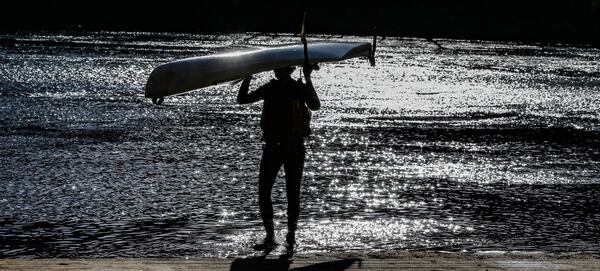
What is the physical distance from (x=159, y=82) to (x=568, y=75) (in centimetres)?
4622

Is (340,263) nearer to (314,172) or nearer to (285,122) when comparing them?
(285,122)

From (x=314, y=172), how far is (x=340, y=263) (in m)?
8.67

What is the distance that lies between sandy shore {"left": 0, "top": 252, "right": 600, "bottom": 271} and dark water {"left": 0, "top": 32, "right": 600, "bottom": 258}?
1.74 metres

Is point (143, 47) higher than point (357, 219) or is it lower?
higher

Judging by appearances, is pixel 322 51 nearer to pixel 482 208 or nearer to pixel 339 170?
pixel 482 208

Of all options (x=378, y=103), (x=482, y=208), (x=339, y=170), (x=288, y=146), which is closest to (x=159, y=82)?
(x=288, y=146)

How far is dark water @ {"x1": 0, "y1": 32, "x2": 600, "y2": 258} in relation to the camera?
11.9 metres

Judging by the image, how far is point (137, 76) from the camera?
44.3 m

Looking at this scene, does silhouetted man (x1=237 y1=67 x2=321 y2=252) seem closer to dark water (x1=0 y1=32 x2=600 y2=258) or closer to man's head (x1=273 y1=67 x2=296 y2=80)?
man's head (x1=273 y1=67 x2=296 y2=80)

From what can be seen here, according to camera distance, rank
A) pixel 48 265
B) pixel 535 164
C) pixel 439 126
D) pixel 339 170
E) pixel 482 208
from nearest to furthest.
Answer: pixel 48 265
pixel 482 208
pixel 339 170
pixel 535 164
pixel 439 126

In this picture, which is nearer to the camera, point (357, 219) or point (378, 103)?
point (357, 219)

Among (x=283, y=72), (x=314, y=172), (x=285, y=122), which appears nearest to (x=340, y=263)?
(x=285, y=122)

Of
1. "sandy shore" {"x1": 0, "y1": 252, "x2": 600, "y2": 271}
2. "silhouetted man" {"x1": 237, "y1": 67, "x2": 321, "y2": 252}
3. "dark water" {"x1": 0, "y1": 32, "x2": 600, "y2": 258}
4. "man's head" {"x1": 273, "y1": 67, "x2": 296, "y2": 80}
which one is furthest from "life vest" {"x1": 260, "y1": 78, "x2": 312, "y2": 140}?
"dark water" {"x1": 0, "y1": 32, "x2": 600, "y2": 258}

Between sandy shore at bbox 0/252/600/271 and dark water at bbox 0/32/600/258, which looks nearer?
sandy shore at bbox 0/252/600/271
